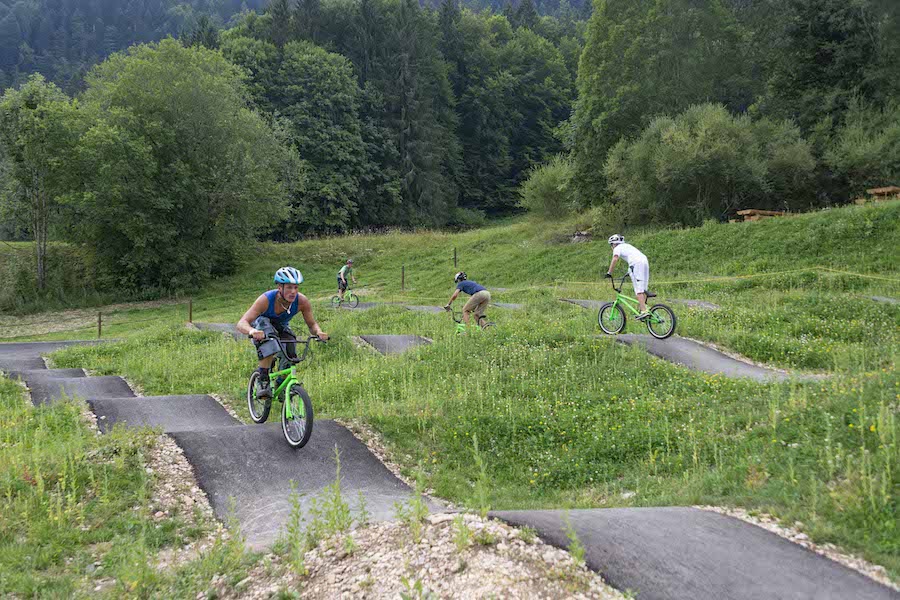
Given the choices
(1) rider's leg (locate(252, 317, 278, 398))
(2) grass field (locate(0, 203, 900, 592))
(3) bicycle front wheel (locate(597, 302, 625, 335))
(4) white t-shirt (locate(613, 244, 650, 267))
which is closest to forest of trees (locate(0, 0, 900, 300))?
(2) grass field (locate(0, 203, 900, 592))

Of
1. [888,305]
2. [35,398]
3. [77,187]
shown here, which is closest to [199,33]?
[77,187]

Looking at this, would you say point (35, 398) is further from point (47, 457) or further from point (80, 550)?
point (80, 550)

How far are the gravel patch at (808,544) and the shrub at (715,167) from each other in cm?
2810

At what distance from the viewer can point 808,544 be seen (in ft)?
15.5

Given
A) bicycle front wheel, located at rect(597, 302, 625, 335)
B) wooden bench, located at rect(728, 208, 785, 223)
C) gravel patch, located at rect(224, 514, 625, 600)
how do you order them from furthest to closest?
wooden bench, located at rect(728, 208, 785, 223) → bicycle front wheel, located at rect(597, 302, 625, 335) → gravel patch, located at rect(224, 514, 625, 600)

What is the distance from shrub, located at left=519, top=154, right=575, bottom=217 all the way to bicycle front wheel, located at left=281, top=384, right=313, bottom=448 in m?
37.0

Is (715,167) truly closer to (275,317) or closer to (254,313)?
(275,317)

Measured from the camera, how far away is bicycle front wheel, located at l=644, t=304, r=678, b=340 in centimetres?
1416

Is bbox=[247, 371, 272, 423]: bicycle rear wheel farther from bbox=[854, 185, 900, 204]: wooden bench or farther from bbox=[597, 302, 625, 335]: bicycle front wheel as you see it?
bbox=[854, 185, 900, 204]: wooden bench

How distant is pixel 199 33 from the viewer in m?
67.4

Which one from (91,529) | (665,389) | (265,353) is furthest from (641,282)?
(91,529)

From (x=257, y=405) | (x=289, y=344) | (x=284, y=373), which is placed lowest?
(x=257, y=405)

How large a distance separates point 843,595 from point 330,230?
60031 millimetres

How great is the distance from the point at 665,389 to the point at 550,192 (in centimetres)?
3568
